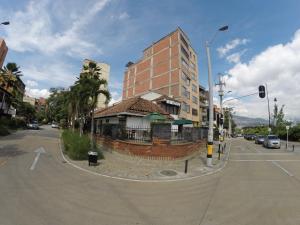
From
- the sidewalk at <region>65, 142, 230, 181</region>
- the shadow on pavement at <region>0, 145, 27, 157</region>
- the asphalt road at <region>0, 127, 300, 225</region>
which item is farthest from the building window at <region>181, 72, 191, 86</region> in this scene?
the asphalt road at <region>0, 127, 300, 225</region>

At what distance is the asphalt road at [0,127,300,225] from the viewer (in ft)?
19.4

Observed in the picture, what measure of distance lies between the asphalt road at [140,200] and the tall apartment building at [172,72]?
36056 mm

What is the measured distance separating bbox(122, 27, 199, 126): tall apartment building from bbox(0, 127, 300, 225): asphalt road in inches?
1420

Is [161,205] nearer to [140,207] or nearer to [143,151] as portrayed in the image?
[140,207]

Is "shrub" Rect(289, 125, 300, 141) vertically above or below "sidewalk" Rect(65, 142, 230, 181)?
above

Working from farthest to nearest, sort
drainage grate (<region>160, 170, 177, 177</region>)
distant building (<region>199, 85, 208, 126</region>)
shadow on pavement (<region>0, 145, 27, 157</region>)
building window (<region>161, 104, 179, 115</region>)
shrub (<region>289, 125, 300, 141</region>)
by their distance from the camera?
distant building (<region>199, 85, 208, 126</region>) < shrub (<region>289, 125, 300, 141</region>) < building window (<region>161, 104, 179, 115</region>) < shadow on pavement (<region>0, 145, 27, 157</region>) < drainage grate (<region>160, 170, 177, 177</region>)

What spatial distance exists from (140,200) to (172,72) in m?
43.0

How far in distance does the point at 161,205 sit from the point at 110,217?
1839 mm

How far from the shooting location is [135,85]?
6166cm

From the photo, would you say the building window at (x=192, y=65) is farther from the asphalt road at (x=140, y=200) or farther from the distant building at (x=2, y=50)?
the asphalt road at (x=140, y=200)

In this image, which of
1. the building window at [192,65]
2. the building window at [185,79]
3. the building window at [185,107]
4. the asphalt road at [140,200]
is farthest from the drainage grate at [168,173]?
the building window at [192,65]

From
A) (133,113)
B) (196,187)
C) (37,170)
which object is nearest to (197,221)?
(196,187)

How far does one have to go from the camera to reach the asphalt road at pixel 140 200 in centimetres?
592

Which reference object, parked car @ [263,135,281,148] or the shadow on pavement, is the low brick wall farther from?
parked car @ [263,135,281,148]
